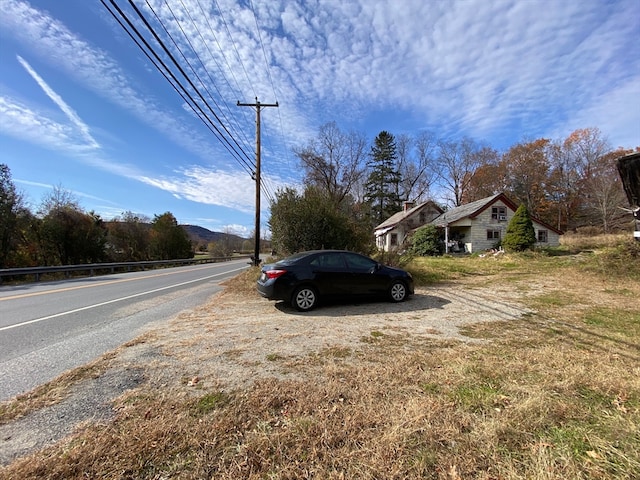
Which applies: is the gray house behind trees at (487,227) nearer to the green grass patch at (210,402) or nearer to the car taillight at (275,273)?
the car taillight at (275,273)

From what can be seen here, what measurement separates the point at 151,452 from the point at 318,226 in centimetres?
1081

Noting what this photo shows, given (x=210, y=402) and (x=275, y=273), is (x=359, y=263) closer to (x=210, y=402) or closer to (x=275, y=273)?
(x=275, y=273)

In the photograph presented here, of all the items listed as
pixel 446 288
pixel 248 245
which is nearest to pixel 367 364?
pixel 446 288

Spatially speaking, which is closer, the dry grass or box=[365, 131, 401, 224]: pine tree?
the dry grass

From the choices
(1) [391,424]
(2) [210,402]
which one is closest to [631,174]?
(1) [391,424]

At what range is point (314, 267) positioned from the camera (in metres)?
7.30

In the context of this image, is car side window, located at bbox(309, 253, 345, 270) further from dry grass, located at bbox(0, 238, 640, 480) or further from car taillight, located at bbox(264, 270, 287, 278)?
dry grass, located at bbox(0, 238, 640, 480)

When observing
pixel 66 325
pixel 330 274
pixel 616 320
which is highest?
pixel 330 274

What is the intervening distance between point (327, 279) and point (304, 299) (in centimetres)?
75

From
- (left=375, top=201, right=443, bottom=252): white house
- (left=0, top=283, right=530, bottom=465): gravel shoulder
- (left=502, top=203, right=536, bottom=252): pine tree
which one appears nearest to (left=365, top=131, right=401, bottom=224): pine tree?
(left=375, top=201, right=443, bottom=252): white house

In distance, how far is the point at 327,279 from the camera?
7352 millimetres

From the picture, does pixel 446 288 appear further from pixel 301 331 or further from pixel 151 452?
pixel 151 452

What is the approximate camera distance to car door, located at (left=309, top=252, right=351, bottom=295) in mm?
7290

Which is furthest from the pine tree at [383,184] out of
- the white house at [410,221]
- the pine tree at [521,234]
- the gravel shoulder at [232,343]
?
the gravel shoulder at [232,343]
